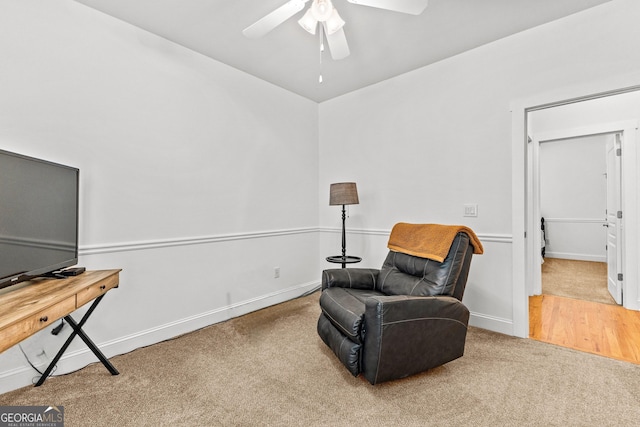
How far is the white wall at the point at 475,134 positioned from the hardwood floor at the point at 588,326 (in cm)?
36

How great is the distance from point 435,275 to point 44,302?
2.19 metres

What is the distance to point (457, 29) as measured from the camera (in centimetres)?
246

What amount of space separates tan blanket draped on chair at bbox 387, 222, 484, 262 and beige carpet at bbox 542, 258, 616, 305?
2.45m

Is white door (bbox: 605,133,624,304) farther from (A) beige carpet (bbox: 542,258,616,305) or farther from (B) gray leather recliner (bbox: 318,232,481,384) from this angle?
(B) gray leather recliner (bbox: 318,232,481,384)

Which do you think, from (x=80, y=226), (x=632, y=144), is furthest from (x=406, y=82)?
(x=80, y=226)

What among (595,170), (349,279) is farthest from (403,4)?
(595,170)

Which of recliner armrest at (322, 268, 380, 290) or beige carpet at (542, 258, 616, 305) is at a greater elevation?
recliner armrest at (322, 268, 380, 290)

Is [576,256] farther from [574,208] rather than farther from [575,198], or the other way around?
[575,198]

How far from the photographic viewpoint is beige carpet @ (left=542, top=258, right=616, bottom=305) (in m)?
3.70

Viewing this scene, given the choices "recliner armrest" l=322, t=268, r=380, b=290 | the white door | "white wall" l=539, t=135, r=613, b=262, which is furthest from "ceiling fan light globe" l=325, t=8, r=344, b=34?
"white wall" l=539, t=135, r=613, b=262

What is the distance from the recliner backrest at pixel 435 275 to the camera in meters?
2.15

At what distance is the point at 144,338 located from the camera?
7.97ft

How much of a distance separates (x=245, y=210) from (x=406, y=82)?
7.10ft

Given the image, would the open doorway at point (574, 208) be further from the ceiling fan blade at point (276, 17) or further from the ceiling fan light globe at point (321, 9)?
the ceiling fan blade at point (276, 17)
